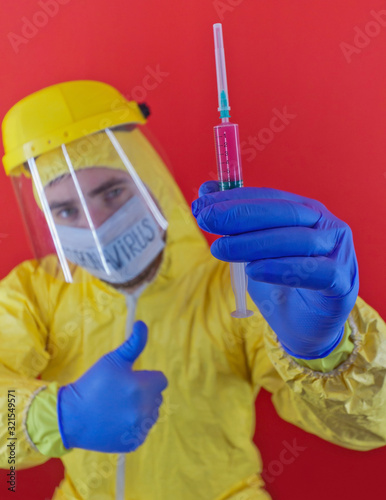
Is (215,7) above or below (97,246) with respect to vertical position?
above

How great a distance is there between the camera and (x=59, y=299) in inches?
45.0

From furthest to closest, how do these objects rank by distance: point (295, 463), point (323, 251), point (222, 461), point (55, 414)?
point (295, 463) → point (222, 461) → point (55, 414) → point (323, 251)

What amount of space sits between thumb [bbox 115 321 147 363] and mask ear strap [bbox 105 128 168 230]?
0.70 feet

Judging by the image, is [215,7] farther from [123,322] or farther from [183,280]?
[123,322]

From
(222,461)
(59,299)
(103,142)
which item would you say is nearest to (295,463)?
(222,461)

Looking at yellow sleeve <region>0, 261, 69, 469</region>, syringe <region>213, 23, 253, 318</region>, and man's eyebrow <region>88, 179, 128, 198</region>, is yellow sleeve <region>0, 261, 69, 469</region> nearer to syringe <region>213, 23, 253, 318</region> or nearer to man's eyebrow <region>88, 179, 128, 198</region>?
man's eyebrow <region>88, 179, 128, 198</region>

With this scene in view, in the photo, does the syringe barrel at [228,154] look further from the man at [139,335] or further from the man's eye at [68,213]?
the man's eye at [68,213]

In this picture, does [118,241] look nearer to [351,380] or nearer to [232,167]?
[232,167]

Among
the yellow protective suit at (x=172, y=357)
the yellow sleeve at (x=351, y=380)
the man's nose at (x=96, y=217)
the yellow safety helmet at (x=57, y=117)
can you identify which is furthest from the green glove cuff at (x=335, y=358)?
the yellow safety helmet at (x=57, y=117)

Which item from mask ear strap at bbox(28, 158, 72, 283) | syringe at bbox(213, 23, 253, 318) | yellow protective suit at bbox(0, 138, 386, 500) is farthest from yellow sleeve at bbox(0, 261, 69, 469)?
syringe at bbox(213, 23, 253, 318)

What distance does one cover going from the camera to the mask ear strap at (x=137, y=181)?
104cm

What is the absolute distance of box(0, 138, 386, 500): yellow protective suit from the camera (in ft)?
3.65

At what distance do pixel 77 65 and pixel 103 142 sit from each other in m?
0.25

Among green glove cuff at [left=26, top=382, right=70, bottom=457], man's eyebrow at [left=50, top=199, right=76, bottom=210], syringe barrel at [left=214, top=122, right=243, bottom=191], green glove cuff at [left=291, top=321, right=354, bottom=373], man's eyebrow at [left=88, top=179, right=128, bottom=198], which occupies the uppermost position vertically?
syringe barrel at [left=214, top=122, right=243, bottom=191]
